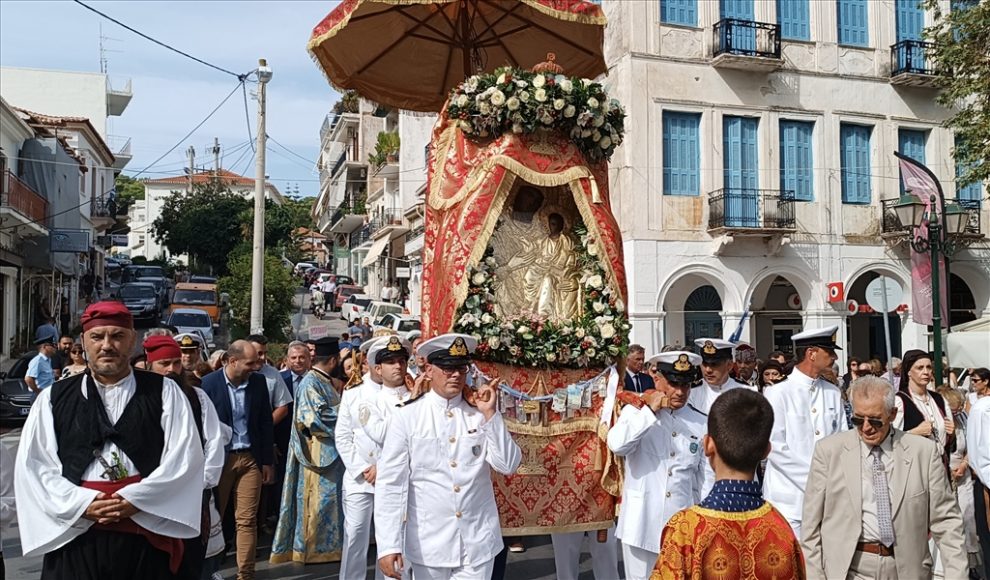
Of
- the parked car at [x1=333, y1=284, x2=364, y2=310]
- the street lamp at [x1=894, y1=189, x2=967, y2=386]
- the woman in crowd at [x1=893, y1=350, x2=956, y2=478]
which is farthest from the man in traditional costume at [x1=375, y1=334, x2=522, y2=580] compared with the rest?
the parked car at [x1=333, y1=284, x2=364, y2=310]

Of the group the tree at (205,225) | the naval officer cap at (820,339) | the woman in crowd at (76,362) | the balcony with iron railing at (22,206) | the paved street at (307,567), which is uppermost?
the tree at (205,225)

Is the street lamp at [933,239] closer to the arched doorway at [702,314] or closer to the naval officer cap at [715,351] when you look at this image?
the naval officer cap at [715,351]

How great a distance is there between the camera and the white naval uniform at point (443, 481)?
5176mm

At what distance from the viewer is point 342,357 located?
33.3ft

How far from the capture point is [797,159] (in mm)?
22766

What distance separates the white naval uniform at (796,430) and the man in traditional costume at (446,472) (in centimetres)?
202

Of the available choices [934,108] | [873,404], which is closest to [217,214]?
[934,108]

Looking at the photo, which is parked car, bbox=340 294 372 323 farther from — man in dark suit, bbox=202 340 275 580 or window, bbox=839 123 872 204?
man in dark suit, bbox=202 340 275 580

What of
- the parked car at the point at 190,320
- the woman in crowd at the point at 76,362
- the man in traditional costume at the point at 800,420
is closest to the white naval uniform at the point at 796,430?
the man in traditional costume at the point at 800,420

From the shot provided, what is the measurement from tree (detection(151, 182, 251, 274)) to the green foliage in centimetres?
1704

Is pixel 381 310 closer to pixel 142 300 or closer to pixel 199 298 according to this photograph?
pixel 199 298

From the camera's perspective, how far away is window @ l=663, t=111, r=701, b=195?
71.3 feet

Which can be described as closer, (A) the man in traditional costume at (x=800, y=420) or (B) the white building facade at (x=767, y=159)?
(A) the man in traditional costume at (x=800, y=420)

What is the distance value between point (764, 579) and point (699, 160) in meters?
19.6
